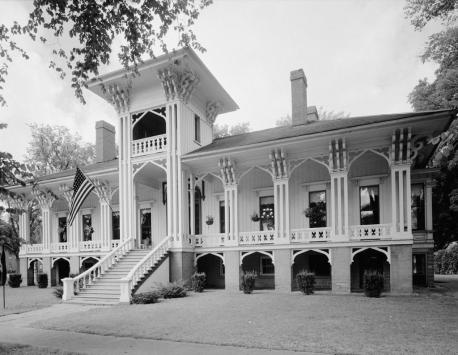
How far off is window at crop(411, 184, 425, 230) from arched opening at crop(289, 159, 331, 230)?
469 centimetres

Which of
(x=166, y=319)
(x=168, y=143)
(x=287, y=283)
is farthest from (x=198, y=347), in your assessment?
(x=168, y=143)

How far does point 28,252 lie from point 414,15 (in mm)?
27571

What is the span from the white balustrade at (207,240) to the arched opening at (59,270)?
38.4 feet

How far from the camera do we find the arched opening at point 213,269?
67.4 ft

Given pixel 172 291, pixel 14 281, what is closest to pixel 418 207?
pixel 172 291

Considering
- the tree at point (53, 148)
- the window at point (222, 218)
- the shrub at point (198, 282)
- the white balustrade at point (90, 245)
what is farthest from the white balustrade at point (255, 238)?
the tree at point (53, 148)

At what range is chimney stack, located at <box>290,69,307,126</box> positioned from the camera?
20234 millimetres

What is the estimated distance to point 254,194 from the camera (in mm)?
20062

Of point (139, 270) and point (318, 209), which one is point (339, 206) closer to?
point (318, 209)

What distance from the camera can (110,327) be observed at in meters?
9.95

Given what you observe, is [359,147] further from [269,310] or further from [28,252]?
[28,252]

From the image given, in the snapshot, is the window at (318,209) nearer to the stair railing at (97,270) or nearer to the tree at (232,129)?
the stair railing at (97,270)

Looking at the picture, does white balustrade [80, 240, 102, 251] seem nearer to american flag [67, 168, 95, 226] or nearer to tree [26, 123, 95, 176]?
american flag [67, 168, 95, 226]

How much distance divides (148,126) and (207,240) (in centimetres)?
769
